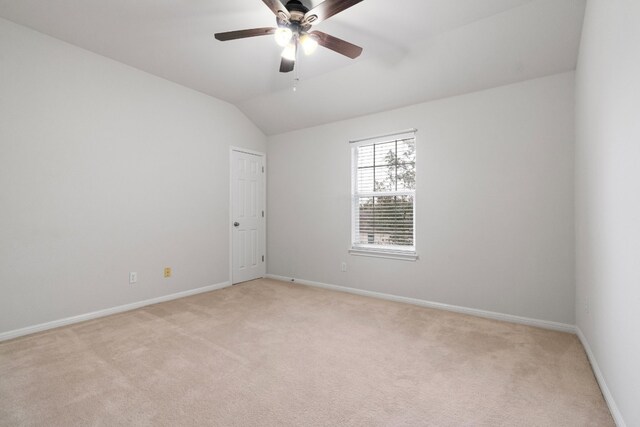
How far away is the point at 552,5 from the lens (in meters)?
2.39

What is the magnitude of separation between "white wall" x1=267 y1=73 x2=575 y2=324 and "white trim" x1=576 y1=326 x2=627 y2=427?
1.66ft

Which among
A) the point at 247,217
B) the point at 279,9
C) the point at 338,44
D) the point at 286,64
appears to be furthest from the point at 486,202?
the point at 247,217

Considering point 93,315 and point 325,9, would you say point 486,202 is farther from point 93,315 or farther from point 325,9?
point 93,315

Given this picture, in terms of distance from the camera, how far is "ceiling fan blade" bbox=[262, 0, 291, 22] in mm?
1982

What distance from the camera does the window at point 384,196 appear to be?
3910 millimetres

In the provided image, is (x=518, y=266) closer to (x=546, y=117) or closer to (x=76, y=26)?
(x=546, y=117)

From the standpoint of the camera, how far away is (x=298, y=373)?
2150 millimetres

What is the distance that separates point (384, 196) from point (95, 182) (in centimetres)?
344

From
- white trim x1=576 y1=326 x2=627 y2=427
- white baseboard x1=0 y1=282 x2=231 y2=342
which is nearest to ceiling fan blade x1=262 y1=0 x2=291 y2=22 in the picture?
white trim x1=576 y1=326 x2=627 y2=427

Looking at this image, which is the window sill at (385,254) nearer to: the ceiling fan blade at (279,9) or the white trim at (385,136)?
the white trim at (385,136)

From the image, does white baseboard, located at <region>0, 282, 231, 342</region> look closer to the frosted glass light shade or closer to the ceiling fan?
the ceiling fan

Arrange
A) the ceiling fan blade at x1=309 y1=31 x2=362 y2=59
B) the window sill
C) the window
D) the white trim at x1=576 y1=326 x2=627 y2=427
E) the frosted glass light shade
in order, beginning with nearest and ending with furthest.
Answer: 1. the white trim at x1=576 y1=326 x2=627 y2=427
2. the frosted glass light shade
3. the ceiling fan blade at x1=309 y1=31 x2=362 y2=59
4. the window sill
5. the window

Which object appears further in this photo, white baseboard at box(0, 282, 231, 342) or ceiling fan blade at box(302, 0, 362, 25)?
white baseboard at box(0, 282, 231, 342)

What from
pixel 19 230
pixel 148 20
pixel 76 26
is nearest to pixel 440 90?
pixel 148 20
